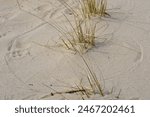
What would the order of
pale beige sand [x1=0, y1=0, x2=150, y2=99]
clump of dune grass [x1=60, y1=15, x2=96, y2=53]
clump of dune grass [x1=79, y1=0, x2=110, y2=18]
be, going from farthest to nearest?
clump of dune grass [x1=79, y1=0, x2=110, y2=18] → clump of dune grass [x1=60, y1=15, x2=96, y2=53] → pale beige sand [x1=0, y1=0, x2=150, y2=99]

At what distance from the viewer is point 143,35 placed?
11.8 feet

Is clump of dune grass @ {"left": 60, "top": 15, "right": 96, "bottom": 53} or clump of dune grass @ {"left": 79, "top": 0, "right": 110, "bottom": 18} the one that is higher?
clump of dune grass @ {"left": 79, "top": 0, "right": 110, "bottom": 18}

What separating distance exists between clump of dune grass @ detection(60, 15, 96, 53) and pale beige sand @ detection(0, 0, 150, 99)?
0.06 m

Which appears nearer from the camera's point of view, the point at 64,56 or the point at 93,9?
the point at 64,56

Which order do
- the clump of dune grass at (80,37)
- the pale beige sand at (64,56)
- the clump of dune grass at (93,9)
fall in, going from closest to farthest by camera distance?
the pale beige sand at (64,56) < the clump of dune grass at (80,37) < the clump of dune grass at (93,9)

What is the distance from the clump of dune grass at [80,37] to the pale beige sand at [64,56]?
58 mm

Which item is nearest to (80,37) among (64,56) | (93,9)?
(64,56)

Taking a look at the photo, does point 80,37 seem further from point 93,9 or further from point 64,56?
point 93,9

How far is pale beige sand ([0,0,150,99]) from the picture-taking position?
3.14m

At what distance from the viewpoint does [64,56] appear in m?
3.47

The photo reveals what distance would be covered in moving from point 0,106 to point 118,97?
91 centimetres

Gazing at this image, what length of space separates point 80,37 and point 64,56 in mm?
227

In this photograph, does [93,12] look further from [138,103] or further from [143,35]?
[138,103]

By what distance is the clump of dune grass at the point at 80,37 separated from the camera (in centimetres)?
349
